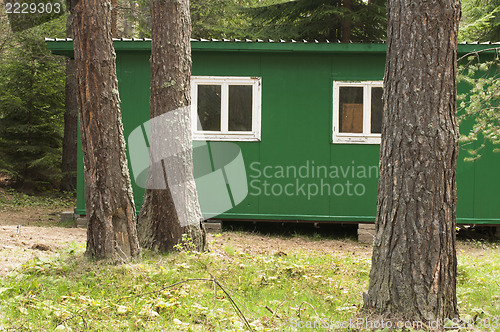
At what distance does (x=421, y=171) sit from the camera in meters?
3.69

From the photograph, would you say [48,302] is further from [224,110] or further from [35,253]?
[224,110]

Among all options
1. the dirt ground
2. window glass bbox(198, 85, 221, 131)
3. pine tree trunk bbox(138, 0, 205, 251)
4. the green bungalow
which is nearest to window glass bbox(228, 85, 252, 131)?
the green bungalow

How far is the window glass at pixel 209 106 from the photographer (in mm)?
9266

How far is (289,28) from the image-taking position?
50.6 feet

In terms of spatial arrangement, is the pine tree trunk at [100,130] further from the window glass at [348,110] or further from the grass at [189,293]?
the window glass at [348,110]

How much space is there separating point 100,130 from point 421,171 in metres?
3.21

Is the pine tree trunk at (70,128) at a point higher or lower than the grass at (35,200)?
higher

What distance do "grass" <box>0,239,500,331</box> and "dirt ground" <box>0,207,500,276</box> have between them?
1.39 ft

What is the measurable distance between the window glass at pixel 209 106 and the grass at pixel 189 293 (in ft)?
10.9

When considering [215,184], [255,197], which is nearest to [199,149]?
[215,184]

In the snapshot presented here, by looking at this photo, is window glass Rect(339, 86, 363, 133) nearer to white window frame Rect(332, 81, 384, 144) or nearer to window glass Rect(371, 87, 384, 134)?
white window frame Rect(332, 81, 384, 144)

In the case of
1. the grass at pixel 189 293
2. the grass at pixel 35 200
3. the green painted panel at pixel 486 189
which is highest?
the green painted panel at pixel 486 189

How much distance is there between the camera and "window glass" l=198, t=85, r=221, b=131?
927 centimetres

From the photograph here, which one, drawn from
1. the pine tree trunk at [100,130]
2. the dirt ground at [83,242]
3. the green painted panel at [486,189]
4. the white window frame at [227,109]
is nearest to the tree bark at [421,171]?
the pine tree trunk at [100,130]
